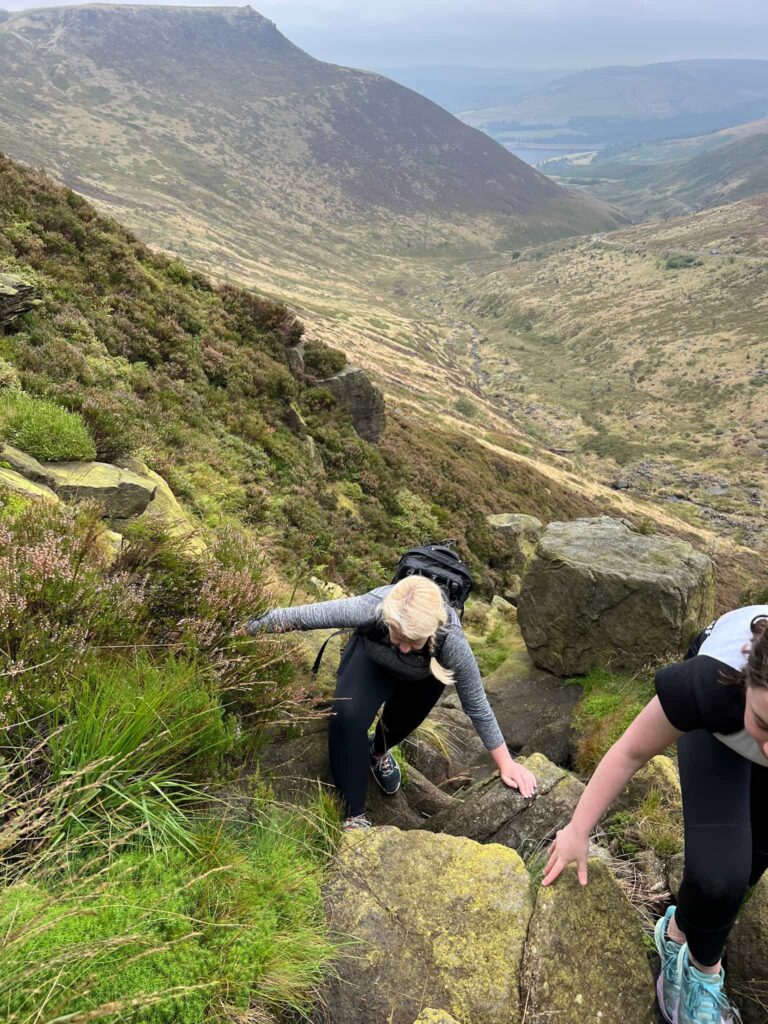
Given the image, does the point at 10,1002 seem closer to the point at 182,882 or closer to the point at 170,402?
the point at 182,882

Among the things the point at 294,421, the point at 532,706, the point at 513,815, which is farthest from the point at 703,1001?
the point at 294,421

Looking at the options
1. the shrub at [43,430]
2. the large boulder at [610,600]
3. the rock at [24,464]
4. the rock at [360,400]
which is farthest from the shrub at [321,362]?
the rock at [24,464]

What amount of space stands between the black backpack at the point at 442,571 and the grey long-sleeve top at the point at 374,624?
119 mm

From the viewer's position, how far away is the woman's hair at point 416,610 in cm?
326

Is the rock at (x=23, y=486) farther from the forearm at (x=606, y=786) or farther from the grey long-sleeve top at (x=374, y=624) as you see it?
the forearm at (x=606, y=786)

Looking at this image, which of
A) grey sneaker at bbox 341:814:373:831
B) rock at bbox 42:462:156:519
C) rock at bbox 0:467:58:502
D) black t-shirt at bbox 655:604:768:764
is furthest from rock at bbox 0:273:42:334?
black t-shirt at bbox 655:604:768:764

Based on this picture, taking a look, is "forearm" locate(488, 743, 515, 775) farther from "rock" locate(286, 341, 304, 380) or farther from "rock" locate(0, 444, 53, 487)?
"rock" locate(286, 341, 304, 380)

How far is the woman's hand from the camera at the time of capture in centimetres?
260

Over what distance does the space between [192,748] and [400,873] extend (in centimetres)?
115

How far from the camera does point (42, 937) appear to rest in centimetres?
168

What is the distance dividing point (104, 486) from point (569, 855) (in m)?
5.00

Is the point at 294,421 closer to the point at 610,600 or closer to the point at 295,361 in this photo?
the point at 295,361

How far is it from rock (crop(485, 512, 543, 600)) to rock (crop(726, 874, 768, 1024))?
36.2ft

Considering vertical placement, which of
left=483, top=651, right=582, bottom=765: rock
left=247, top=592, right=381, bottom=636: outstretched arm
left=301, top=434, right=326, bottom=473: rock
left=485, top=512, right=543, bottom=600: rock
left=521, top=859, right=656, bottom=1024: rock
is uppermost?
left=247, top=592, right=381, bottom=636: outstretched arm
